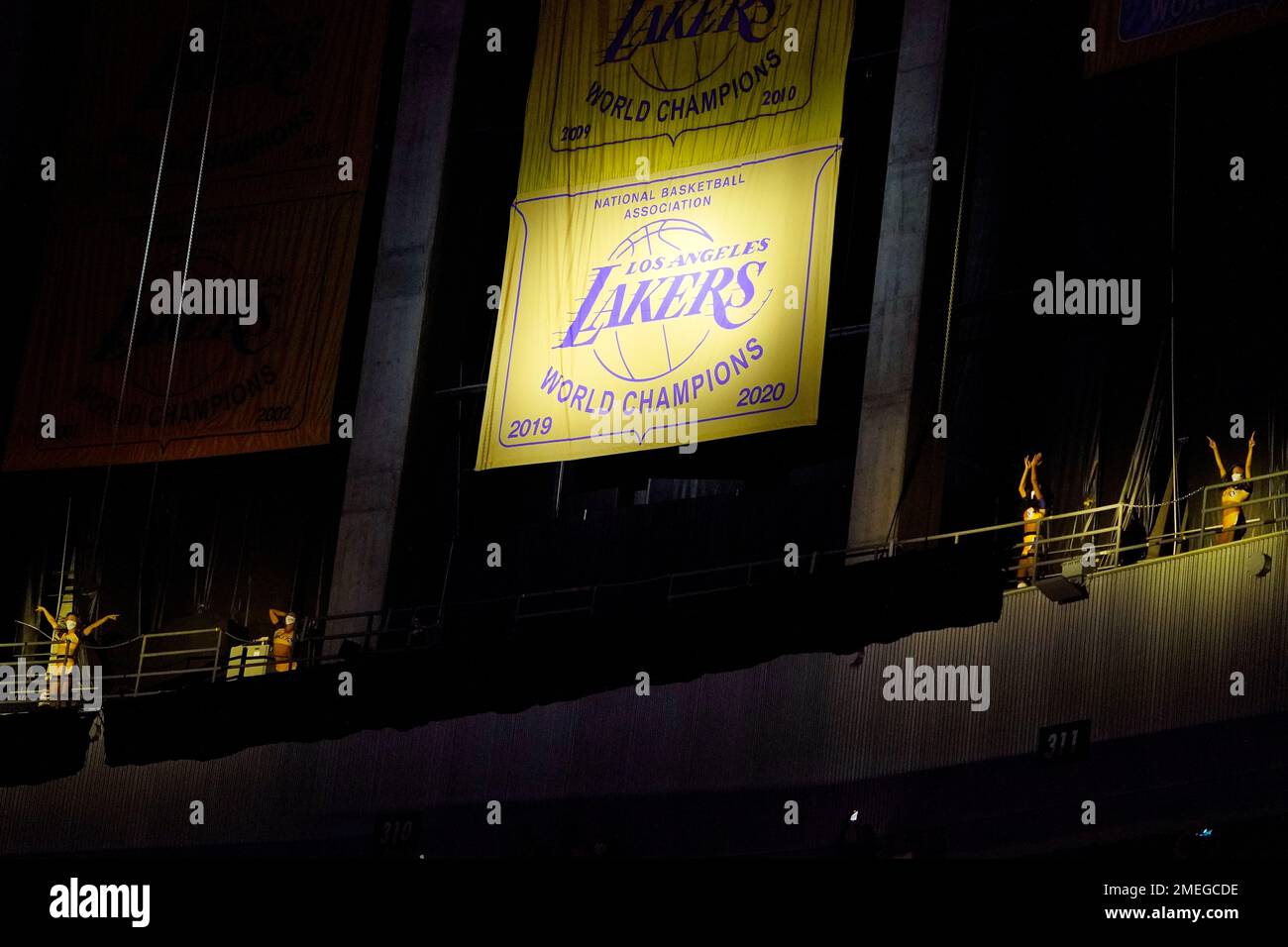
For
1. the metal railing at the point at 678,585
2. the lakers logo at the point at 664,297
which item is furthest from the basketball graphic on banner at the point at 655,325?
the metal railing at the point at 678,585

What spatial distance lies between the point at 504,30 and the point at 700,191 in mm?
5212

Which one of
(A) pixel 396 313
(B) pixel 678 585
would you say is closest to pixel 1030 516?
(B) pixel 678 585

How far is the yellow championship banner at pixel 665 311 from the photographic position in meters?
18.4

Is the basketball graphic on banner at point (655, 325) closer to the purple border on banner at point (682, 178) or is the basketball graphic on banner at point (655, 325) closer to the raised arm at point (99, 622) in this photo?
the purple border on banner at point (682, 178)

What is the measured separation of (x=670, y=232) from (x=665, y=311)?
2.61ft

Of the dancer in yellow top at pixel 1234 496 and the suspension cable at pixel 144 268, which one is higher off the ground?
the suspension cable at pixel 144 268

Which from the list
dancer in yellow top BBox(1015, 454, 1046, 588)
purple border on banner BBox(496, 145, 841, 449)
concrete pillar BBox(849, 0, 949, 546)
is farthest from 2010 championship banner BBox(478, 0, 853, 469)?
dancer in yellow top BBox(1015, 454, 1046, 588)

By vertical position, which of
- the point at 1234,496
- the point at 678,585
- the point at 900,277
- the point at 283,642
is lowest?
the point at 283,642

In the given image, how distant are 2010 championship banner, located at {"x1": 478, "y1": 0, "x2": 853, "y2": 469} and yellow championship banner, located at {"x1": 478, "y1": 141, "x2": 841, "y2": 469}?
0.06 ft

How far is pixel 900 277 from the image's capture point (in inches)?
768

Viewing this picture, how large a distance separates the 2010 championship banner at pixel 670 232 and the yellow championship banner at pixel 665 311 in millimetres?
18

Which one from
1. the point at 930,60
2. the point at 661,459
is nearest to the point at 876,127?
the point at 930,60

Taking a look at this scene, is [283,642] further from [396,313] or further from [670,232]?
[670,232]

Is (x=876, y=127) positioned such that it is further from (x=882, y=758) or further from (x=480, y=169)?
(x=882, y=758)
